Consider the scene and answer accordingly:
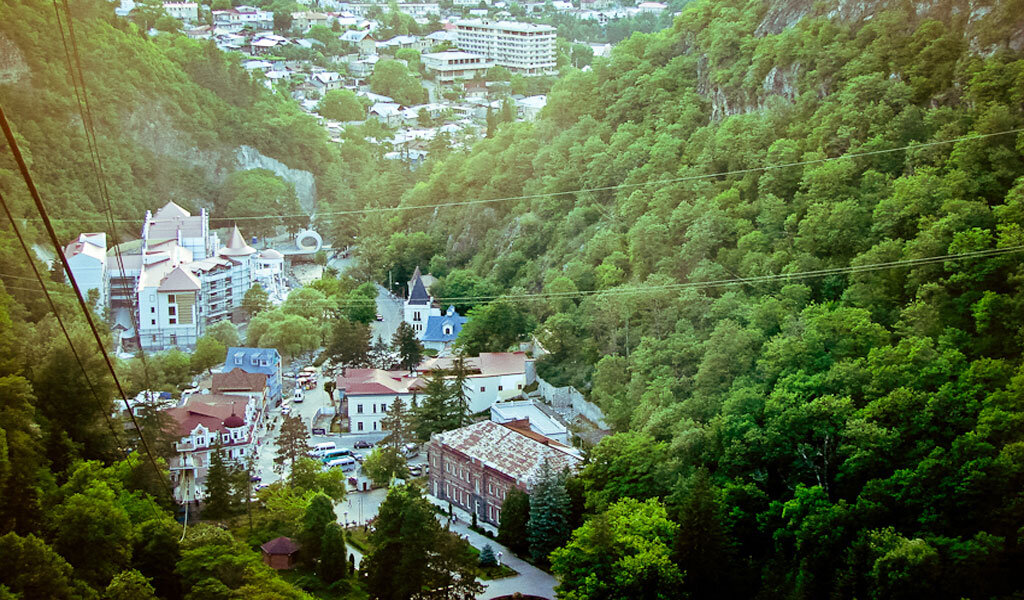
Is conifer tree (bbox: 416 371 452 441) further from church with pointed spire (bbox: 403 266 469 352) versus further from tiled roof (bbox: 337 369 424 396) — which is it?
church with pointed spire (bbox: 403 266 469 352)

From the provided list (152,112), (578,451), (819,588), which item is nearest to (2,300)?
(578,451)

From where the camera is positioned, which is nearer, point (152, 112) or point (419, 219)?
point (419, 219)

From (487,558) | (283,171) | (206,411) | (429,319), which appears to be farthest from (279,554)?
(283,171)

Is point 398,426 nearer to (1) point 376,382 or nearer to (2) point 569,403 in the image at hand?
(1) point 376,382

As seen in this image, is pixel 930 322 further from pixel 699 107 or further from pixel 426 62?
pixel 426 62

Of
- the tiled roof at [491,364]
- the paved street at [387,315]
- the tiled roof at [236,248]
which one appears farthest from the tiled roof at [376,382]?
the tiled roof at [236,248]


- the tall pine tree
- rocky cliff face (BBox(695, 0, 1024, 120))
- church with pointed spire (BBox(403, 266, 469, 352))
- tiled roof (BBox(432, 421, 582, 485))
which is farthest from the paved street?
rocky cliff face (BBox(695, 0, 1024, 120))
